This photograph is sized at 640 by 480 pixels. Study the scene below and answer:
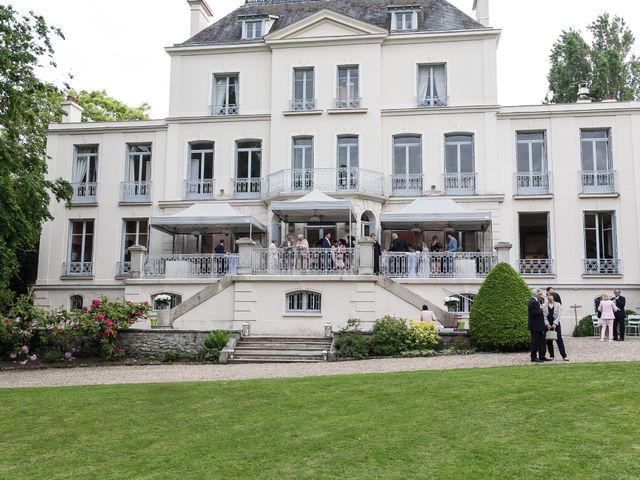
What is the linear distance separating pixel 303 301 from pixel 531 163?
11.2 meters

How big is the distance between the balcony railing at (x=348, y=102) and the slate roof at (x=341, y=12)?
12.7 feet

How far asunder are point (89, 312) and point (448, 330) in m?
9.83

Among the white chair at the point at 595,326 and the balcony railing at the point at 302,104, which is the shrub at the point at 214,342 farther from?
the white chair at the point at 595,326

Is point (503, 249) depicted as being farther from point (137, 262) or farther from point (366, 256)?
point (137, 262)

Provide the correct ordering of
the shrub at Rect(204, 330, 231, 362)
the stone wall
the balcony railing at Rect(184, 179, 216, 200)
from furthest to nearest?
the balcony railing at Rect(184, 179, 216, 200) → the stone wall → the shrub at Rect(204, 330, 231, 362)

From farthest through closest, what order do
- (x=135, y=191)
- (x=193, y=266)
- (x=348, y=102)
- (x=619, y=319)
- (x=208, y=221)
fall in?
(x=135, y=191) < (x=348, y=102) < (x=208, y=221) < (x=193, y=266) < (x=619, y=319)

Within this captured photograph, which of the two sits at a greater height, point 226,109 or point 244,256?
point 226,109

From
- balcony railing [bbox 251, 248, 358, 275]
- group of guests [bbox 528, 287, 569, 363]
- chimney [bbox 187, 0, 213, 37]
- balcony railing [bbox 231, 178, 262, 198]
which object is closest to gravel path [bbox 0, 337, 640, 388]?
group of guests [bbox 528, 287, 569, 363]

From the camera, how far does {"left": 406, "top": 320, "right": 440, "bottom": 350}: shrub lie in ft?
54.1

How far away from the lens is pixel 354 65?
83.9ft

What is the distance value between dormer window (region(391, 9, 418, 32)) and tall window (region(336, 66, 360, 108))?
250 centimetres

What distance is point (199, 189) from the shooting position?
25875mm

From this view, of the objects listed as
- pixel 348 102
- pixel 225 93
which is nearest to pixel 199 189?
pixel 225 93

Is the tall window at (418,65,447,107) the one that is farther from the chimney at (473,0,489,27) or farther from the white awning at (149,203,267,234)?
the white awning at (149,203,267,234)
